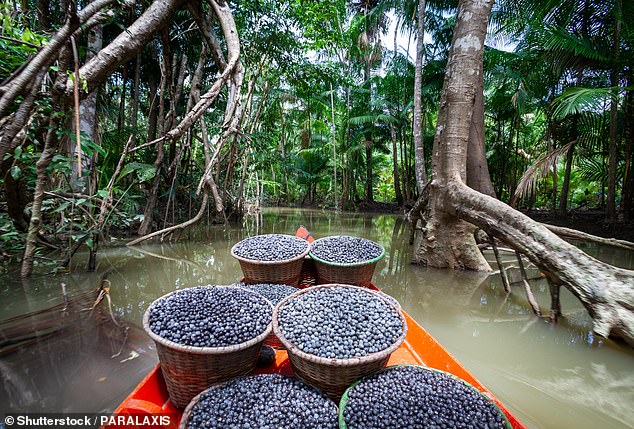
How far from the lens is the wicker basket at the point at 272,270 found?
220cm

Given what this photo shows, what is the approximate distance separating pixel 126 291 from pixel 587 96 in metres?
6.62

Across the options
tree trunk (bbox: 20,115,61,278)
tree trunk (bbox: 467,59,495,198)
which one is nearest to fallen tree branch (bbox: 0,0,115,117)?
tree trunk (bbox: 20,115,61,278)

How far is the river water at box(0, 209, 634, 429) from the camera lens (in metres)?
1.60

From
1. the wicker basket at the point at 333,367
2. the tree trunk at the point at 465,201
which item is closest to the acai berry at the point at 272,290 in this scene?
the wicker basket at the point at 333,367

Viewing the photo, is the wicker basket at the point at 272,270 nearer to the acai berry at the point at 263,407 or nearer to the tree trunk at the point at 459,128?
the acai berry at the point at 263,407

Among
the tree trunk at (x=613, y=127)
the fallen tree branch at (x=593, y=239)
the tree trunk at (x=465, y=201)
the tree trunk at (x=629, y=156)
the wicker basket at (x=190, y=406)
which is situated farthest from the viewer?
the tree trunk at (x=629, y=156)

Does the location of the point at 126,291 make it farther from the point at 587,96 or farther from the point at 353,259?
the point at 587,96

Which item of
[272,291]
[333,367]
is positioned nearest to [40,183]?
[272,291]

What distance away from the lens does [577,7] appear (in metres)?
5.94

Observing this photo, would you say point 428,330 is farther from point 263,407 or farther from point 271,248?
point 263,407

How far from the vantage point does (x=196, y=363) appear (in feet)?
4.01

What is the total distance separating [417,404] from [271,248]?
5.10 feet

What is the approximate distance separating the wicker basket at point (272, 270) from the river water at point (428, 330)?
0.90 meters

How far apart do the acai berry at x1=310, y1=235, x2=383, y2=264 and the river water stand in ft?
2.94
